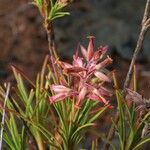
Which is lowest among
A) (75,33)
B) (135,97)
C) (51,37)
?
(75,33)

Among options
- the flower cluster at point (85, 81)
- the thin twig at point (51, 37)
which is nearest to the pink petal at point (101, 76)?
the flower cluster at point (85, 81)

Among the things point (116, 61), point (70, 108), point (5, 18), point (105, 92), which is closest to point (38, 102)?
point (70, 108)

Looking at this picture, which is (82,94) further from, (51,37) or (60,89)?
(51,37)

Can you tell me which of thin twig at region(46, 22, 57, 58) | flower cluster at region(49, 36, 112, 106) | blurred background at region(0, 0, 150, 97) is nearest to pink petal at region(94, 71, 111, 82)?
flower cluster at region(49, 36, 112, 106)

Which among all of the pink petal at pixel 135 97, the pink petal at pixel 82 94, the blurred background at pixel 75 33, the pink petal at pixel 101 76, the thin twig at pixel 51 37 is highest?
the thin twig at pixel 51 37

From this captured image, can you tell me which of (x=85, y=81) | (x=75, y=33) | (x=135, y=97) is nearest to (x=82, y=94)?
(x=85, y=81)

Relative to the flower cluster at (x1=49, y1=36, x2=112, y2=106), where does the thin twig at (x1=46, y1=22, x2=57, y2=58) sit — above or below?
above

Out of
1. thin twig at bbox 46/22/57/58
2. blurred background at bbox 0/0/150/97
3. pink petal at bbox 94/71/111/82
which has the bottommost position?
blurred background at bbox 0/0/150/97

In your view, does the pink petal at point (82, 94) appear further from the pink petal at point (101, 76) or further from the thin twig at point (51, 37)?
the thin twig at point (51, 37)

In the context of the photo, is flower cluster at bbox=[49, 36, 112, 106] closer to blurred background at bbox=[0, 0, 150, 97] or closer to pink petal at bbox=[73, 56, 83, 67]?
pink petal at bbox=[73, 56, 83, 67]
